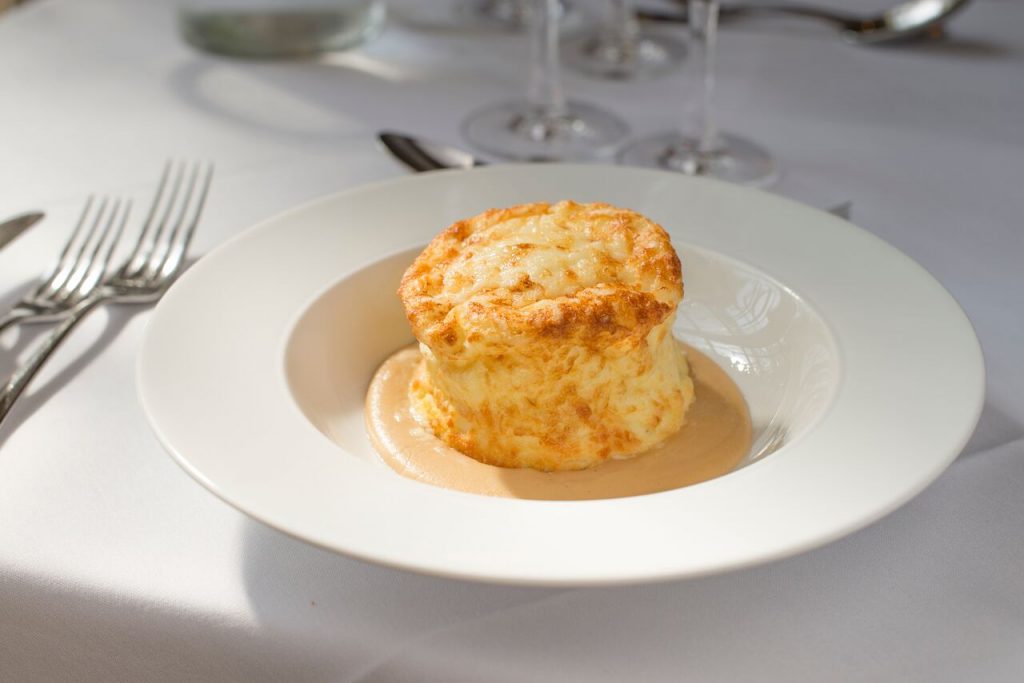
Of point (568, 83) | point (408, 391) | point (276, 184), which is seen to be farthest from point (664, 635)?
point (568, 83)

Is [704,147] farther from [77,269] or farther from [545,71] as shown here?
[77,269]

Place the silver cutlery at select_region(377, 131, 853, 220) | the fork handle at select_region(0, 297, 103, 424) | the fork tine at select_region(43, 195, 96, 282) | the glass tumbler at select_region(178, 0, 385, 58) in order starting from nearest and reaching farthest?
the fork handle at select_region(0, 297, 103, 424) → the fork tine at select_region(43, 195, 96, 282) → the silver cutlery at select_region(377, 131, 853, 220) → the glass tumbler at select_region(178, 0, 385, 58)

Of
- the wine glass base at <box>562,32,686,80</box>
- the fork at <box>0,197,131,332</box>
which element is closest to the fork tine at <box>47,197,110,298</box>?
the fork at <box>0,197,131,332</box>

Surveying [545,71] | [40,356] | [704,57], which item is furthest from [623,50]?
[40,356]

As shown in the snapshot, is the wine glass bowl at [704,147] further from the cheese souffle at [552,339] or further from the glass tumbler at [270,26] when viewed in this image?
the glass tumbler at [270,26]

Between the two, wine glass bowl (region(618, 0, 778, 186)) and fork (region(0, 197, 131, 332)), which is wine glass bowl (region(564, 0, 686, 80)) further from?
fork (region(0, 197, 131, 332))

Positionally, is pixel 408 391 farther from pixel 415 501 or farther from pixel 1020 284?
pixel 1020 284

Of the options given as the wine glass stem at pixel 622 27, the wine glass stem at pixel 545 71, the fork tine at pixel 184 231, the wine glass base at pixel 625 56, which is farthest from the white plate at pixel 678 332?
the wine glass stem at pixel 622 27
